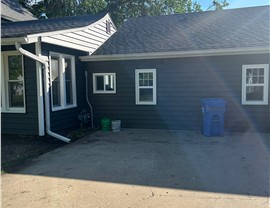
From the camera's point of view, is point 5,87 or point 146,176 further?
point 5,87

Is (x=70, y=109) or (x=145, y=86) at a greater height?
(x=145, y=86)

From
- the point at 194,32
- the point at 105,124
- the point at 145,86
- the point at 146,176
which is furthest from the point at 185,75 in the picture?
the point at 146,176

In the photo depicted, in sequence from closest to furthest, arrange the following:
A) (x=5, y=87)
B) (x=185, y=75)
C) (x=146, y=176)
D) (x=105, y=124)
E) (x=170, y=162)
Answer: (x=146, y=176)
(x=170, y=162)
(x=5, y=87)
(x=185, y=75)
(x=105, y=124)

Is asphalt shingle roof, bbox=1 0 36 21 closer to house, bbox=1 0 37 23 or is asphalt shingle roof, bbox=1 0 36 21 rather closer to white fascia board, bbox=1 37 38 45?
house, bbox=1 0 37 23

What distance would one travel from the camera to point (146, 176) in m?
4.34

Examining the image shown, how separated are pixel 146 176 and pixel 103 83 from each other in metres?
5.63

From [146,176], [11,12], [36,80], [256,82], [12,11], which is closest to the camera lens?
[146,176]

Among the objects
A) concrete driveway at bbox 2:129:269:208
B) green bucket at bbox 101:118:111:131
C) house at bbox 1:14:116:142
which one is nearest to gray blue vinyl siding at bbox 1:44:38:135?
house at bbox 1:14:116:142

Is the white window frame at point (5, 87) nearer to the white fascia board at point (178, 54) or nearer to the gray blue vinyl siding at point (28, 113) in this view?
the gray blue vinyl siding at point (28, 113)

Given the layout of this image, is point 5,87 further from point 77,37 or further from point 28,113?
point 77,37

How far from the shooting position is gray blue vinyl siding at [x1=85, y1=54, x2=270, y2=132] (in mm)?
7883

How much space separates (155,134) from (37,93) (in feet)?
12.4

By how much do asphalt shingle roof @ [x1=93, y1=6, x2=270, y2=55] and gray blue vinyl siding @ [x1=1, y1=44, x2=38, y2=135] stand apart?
2.99 metres

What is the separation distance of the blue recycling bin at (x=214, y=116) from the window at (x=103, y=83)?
11.4 feet
